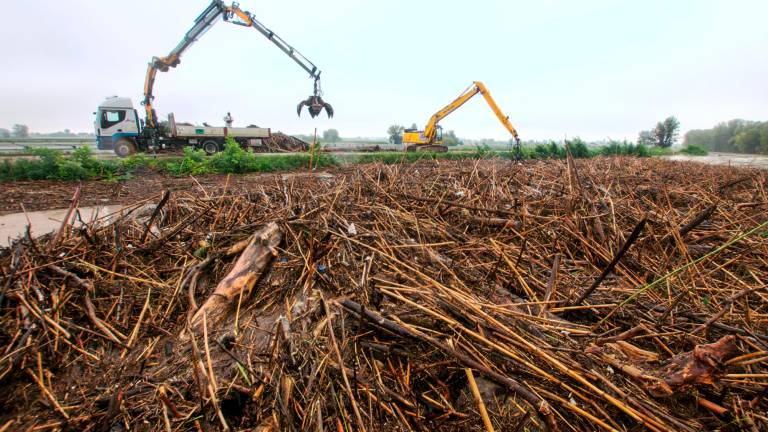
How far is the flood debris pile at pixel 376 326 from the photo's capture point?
1.32 meters

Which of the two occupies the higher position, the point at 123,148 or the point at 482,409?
the point at 123,148

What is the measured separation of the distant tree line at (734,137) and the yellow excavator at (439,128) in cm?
4599

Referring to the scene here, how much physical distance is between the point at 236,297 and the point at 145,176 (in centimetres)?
1138

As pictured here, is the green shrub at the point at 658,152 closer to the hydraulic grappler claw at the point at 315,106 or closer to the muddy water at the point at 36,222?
the hydraulic grappler claw at the point at 315,106

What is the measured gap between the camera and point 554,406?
133 cm

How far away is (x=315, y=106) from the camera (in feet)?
54.0

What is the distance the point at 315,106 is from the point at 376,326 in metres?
16.7

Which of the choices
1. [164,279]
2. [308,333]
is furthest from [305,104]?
[308,333]

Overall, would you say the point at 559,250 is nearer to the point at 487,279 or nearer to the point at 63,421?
the point at 487,279

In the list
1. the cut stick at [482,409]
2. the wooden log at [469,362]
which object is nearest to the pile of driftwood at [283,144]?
the wooden log at [469,362]

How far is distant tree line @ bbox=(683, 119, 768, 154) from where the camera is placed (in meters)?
41.1

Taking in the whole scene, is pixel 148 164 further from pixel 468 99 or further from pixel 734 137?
pixel 734 137

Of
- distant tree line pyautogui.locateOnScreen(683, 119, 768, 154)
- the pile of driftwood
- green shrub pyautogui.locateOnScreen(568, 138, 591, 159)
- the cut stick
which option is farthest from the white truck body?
distant tree line pyautogui.locateOnScreen(683, 119, 768, 154)

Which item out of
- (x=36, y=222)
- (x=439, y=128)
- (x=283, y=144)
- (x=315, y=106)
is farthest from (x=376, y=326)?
(x=283, y=144)
